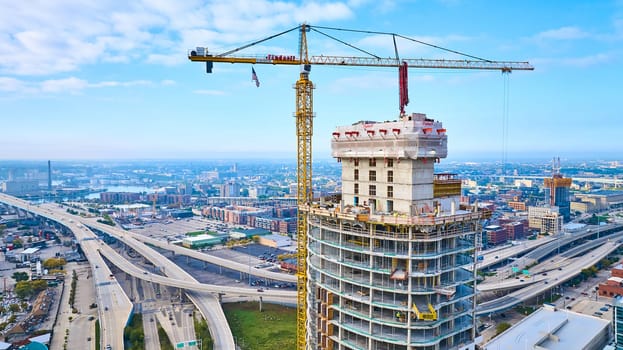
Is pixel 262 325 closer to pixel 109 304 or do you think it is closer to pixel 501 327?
pixel 109 304

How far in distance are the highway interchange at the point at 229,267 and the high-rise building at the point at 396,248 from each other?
5463cm

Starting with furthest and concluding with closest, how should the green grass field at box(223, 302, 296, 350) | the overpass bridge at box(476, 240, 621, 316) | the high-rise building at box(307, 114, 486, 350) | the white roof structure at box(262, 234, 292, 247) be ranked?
the white roof structure at box(262, 234, 292, 247) → the overpass bridge at box(476, 240, 621, 316) → the green grass field at box(223, 302, 296, 350) → the high-rise building at box(307, 114, 486, 350)

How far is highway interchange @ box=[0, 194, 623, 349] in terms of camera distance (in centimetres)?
9844

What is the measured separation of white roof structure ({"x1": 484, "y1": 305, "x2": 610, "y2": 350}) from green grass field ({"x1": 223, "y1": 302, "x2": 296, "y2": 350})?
3993cm

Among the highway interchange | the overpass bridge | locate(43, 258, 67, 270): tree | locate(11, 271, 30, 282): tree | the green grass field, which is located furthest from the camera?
locate(43, 258, 67, 270): tree

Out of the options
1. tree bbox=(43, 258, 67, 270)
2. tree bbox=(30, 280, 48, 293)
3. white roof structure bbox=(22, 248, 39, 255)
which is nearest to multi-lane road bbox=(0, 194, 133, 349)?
tree bbox=(43, 258, 67, 270)

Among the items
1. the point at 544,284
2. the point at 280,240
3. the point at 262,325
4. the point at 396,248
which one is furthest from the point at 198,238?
the point at 396,248

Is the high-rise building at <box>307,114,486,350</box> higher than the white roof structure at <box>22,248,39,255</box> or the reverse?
higher

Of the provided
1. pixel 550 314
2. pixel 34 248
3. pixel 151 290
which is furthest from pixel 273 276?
pixel 34 248

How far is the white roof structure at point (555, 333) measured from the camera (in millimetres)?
73000

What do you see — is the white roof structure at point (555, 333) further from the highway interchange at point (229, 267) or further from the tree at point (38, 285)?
the tree at point (38, 285)

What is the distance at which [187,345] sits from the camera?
85875 millimetres

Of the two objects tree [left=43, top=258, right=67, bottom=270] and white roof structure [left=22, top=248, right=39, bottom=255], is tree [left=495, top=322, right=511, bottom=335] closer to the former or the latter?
tree [left=43, top=258, right=67, bottom=270]

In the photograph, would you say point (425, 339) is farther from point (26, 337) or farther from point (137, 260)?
point (137, 260)
